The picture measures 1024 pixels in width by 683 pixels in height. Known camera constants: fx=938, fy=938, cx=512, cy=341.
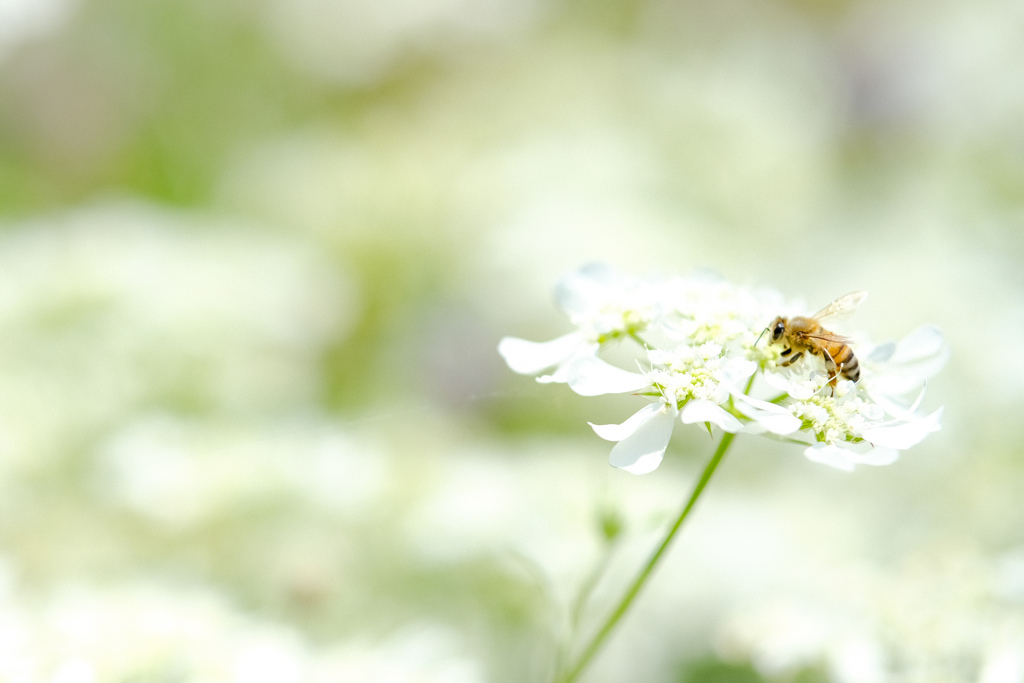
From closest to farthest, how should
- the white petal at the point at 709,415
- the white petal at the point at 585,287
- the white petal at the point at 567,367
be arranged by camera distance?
the white petal at the point at 709,415, the white petal at the point at 567,367, the white petal at the point at 585,287

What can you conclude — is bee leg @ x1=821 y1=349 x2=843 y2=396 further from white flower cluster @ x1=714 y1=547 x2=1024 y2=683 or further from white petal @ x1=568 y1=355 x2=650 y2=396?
white flower cluster @ x1=714 y1=547 x2=1024 y2=683

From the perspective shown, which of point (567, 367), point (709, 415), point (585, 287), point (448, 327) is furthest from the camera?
point (448, 327)

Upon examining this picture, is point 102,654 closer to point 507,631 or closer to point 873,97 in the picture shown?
point 507,631

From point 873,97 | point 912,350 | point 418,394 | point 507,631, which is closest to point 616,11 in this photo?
point 873,97

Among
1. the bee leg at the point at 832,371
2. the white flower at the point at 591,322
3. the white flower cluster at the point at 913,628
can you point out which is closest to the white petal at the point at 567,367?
the white flower at the point at 591,322

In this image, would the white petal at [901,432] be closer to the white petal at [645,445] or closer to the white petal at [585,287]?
the white petal at [645,445]

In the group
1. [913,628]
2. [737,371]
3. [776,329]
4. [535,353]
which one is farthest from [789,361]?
[913,628]

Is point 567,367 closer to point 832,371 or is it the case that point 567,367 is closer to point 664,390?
point 664,390
